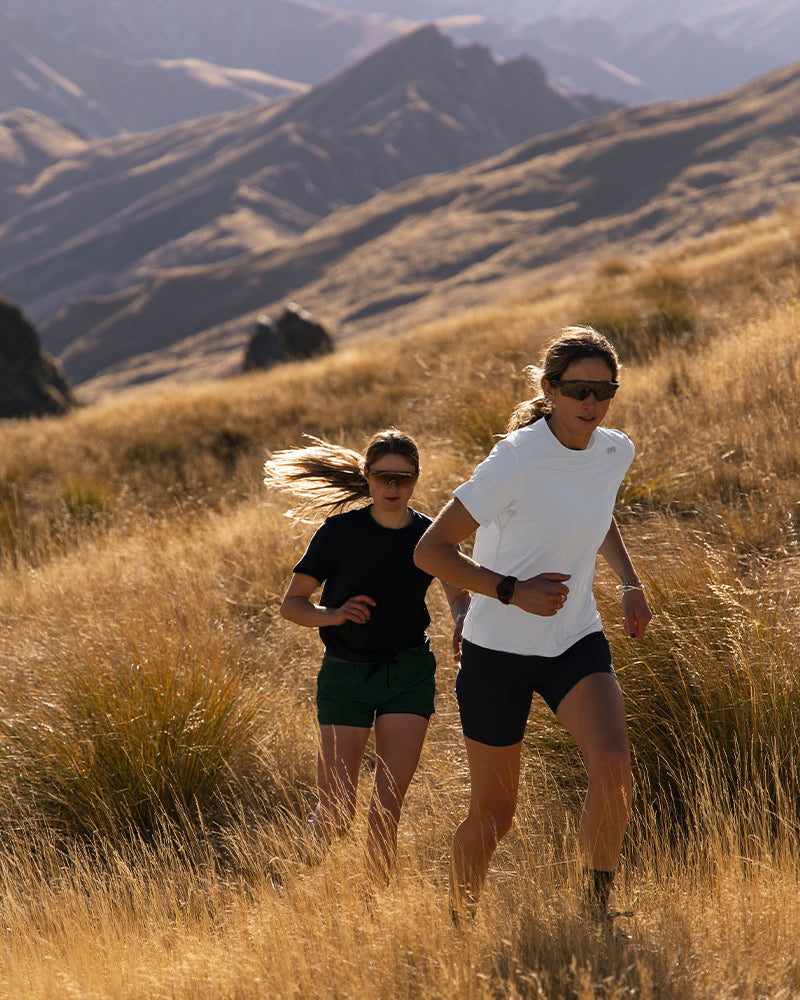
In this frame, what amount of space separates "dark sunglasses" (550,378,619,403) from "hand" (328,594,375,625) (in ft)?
3.77

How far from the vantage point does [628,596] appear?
312 cm

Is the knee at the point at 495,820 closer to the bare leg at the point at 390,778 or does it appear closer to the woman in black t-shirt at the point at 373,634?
the bare leg at the point at 390,778

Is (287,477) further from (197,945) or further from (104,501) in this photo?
(104,501)

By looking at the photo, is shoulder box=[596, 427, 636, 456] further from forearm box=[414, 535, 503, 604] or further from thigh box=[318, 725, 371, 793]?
thigh box=[318, 725, 371, 793]

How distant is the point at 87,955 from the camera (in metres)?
3.01

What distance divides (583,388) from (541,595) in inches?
26.8

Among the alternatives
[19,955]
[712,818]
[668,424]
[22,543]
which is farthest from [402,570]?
[22,543]

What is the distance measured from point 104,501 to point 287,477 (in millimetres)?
7757

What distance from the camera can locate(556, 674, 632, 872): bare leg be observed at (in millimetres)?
2688

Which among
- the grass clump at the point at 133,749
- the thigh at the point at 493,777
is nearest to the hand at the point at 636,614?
the thigh at the point at 493,777

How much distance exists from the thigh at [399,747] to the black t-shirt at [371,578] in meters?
0.26

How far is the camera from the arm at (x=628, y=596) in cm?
304

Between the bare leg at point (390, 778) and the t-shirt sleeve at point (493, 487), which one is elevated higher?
the t-shirt sleeve at point (493, 487)

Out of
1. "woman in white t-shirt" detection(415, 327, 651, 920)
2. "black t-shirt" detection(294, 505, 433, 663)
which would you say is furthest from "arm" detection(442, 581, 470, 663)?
"woman in white t-shirt" detection(415, 327, 651, 920)
